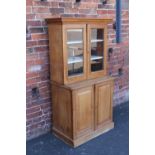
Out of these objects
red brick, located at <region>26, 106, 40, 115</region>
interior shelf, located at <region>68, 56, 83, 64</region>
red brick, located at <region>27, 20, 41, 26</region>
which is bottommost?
red brick, located at <region>26, 106, 40, 115</region>

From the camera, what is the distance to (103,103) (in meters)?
2.89

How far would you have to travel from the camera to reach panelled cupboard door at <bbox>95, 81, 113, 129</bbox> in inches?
110

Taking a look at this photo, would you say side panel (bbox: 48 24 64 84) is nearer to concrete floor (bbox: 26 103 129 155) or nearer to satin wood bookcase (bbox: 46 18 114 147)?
satin wood bookcase (bbox: 46 18 114 147)

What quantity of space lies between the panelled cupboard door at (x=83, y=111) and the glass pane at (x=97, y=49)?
1.08 feet

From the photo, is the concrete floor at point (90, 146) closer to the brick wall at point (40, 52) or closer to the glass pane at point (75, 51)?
the brick wall at point (40, 52)

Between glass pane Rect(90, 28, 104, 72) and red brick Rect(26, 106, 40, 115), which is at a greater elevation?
glass pane Rect(90, 28, 104, 72)

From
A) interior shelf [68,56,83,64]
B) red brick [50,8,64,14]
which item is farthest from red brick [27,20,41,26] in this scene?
interior shelf [68,56,83,64]

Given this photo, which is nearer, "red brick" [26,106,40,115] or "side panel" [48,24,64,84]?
"side panel" [48,24,64,84]

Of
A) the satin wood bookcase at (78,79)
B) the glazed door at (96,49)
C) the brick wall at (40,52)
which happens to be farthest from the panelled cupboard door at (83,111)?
the brick wall at (40,52)

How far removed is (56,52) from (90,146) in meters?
1.12

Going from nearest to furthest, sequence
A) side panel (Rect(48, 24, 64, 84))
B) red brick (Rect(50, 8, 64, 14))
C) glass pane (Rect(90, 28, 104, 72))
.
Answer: side panel (Rect(48, 24, 64, 84))
red brick (Rect(50, 8, 64, 14))
glass pane (Rect(90, 28, 104, 72))

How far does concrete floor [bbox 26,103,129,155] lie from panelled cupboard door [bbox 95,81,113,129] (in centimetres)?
17

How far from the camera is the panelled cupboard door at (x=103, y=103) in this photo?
9.18 feet

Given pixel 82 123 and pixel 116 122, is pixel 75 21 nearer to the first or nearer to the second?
pixel 82 123
